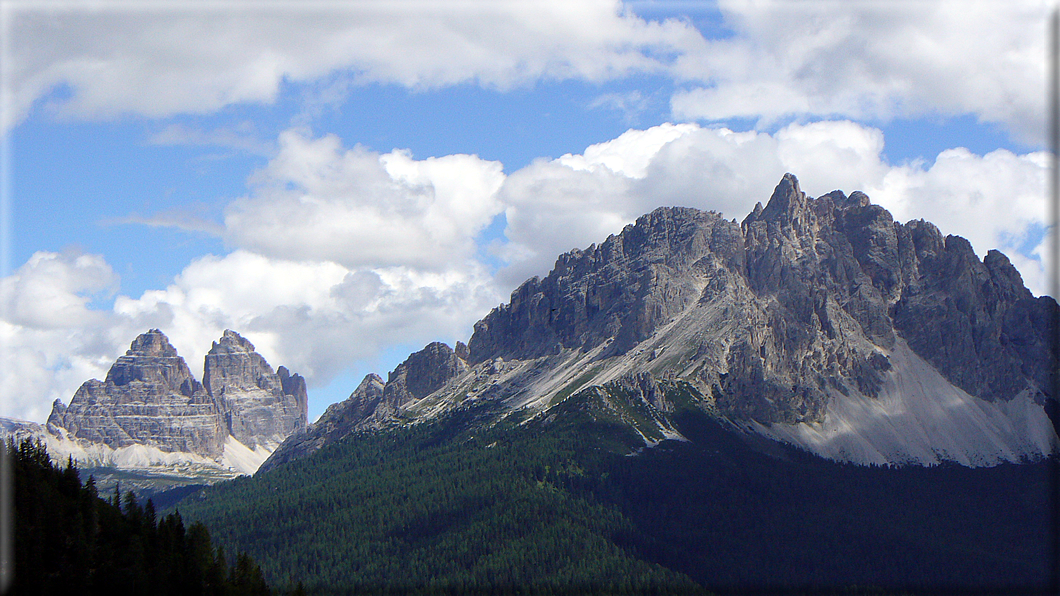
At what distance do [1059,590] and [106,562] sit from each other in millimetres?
87603

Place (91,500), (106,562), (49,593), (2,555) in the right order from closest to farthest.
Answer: (2,555), (49,593), (106,562), (91,500)

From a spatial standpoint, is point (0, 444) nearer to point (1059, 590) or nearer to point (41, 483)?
point (1059, 590)

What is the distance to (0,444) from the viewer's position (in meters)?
52.4

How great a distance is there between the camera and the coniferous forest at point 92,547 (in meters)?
108

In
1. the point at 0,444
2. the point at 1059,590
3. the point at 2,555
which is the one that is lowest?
the point at 1059,590

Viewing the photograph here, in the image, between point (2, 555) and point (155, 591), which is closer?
point (2, 555)

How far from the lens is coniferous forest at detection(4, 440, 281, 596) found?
10831cm

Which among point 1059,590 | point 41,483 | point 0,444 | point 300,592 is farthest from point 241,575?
point 1059,590

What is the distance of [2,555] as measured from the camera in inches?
1912

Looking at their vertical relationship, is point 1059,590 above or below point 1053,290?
below

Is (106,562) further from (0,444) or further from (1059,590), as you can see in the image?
(1059,590)

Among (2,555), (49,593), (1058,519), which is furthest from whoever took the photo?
(49,593)

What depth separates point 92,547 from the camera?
11475cm

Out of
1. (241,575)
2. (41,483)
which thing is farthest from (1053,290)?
(241,575)
